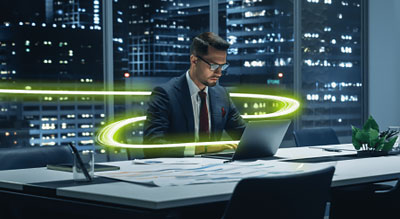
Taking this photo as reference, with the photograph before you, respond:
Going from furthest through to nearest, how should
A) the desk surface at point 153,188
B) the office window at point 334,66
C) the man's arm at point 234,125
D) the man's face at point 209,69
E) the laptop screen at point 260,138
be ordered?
1. the office window at point 334,66
2. the man's arm at point 234,125
3. the man's face at point 209,69
4. the laptop screen at point 260,138
5. the desk surface at point 153,188

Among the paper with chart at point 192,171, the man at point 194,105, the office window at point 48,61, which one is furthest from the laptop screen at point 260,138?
the office window at point 48,61

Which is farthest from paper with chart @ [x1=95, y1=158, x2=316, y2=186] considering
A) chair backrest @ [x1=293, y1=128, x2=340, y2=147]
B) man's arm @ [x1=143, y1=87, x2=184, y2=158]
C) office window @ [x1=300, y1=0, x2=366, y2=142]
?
office window @ [x1=300, y1=0, x2=366, y2=142]

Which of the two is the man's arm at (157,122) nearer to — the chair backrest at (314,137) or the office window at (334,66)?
the chair backrest at (314,137)

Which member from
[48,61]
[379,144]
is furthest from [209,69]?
[48,61]

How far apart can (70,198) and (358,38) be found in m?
7.21

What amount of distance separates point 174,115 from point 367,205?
1.41 m

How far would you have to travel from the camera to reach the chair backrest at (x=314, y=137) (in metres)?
4.64

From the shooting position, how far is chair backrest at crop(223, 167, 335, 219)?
74.9 inches

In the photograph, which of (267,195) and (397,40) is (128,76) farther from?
(267,195)

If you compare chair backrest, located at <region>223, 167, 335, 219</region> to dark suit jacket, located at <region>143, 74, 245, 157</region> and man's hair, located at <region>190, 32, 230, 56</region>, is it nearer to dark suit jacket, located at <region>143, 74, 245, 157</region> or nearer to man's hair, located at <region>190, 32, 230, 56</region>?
dark suit jacket, located at <region>143, 74, 245, 157</region>

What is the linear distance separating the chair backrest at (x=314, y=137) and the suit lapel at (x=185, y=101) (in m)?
1.08

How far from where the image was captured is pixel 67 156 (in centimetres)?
337

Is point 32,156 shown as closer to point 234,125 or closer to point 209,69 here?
point 209,69

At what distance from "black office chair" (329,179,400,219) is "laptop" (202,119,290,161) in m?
0.47
